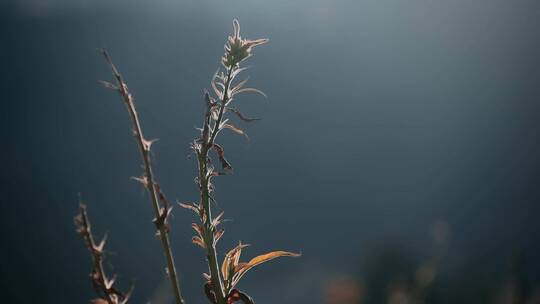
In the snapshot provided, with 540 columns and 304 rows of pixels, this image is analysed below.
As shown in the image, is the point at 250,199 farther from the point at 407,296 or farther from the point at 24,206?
the point at 407,296

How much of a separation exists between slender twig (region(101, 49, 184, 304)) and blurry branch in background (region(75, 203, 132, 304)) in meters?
0.12

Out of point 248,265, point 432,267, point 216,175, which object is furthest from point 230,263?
point 432,267

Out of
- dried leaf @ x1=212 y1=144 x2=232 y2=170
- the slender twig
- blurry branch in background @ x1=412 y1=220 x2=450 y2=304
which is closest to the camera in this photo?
the slender twig

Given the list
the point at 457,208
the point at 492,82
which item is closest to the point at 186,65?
the point at 457,208

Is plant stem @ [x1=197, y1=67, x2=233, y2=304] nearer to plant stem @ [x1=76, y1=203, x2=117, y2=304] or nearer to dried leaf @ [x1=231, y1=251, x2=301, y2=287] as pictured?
dried leaf @ [x1=231, y1=251, x2=301, y2=287]

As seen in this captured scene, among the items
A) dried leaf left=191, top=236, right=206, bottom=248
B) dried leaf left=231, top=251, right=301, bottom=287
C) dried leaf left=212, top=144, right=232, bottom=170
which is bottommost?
dried leaf left=231, top=251, right=301, bottom=287

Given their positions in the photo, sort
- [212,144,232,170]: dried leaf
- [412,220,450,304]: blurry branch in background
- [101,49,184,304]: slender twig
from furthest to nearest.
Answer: [412,220,450,304]: blurry branch in background, [212,144,232,170]: dried leaf, [101,49,184,304]: slender twig

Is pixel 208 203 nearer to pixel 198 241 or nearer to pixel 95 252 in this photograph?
pixel 198 241

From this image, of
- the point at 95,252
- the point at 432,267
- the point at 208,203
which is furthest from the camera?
the point at 432,267

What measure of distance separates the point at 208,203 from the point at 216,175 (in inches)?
2.3

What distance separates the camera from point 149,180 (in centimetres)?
79

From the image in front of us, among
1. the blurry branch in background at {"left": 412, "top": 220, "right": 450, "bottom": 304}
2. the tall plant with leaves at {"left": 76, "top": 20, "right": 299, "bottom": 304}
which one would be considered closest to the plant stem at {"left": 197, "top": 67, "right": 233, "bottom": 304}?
the tall plant with leaves at {"left": 76, "top": 20, "right": 299, "bottom": 304}

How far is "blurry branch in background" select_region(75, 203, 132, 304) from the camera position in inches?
33.7

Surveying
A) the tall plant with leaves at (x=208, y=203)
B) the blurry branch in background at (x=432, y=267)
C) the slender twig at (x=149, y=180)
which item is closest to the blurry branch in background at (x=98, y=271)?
the tall plant with leaves at (x=208, y=203)
